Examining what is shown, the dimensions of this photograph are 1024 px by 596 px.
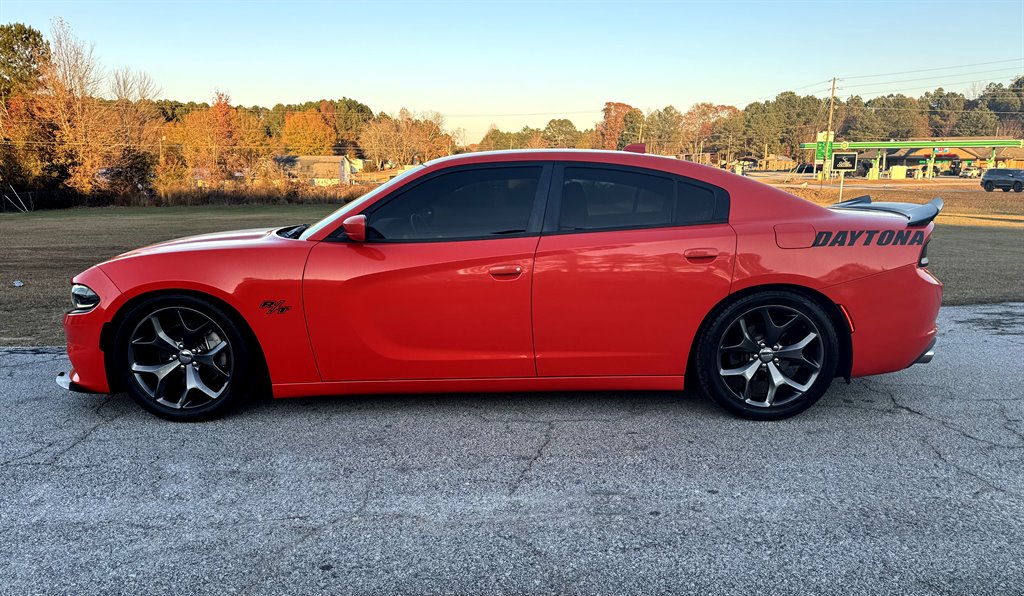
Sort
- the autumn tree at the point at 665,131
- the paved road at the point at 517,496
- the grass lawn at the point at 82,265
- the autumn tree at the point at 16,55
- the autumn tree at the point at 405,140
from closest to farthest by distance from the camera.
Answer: the paved road at the point at 517,496 → the grass lawn at the point at 82,265 → the autumn tree at the point at 16,55 → the autumn tree at the point at 405,140 → the autumn tree at the point at 665,131

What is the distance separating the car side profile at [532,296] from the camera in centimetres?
379

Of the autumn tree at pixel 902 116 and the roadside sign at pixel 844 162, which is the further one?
the autumn tree at pixel 902 116

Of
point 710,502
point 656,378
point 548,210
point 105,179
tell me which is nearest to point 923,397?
point 656,378

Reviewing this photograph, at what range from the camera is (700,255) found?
3.80 metres

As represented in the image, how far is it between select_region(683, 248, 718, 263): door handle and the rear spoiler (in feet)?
3.88

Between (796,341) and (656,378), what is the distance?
2.75ft

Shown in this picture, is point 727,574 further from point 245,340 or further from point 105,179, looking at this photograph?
point 105,179

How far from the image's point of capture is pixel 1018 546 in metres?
2.57

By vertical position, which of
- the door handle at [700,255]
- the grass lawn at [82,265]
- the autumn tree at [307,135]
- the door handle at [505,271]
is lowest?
the grass lawn at [82,265]

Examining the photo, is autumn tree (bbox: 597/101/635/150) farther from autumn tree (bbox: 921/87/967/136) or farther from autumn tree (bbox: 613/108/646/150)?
autumn tree (bbox: 921/87/967/136)

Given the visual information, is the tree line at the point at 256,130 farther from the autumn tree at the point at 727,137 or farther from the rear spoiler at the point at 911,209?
the rear spoiler at the point at 911,209

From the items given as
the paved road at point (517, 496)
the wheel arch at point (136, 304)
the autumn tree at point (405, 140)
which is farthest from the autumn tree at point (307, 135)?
the paved road at point (517, 496)

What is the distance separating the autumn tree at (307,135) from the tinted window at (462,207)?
388 ft

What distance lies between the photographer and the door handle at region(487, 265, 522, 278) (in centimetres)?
376
